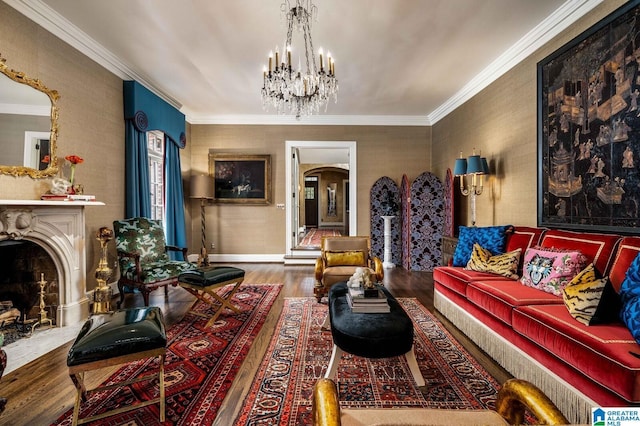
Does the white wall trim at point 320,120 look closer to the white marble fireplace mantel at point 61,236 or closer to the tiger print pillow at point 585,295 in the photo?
the white marble fireplace mantel at point 61,236

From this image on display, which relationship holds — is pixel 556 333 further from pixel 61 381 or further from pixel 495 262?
pixel 61 381

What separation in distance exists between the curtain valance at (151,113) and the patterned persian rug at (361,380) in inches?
149

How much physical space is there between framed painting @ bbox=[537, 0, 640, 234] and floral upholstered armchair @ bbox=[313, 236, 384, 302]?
2.01 meters

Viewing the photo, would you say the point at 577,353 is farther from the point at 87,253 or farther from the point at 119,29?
the point at 119,29

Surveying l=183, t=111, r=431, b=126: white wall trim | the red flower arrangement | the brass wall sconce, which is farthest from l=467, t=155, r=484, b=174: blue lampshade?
the red flower arrangement

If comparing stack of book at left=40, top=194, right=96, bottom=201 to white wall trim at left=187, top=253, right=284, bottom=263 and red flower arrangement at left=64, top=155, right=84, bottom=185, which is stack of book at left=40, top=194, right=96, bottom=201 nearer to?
red flower arrangement at left=64, top=155, right=84, bottom=185

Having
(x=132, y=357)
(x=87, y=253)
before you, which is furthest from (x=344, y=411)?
(x=87, y=253)

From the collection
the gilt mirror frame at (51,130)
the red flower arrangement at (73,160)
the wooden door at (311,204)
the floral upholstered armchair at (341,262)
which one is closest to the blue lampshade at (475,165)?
the floral upholstered armchair at (341,262)

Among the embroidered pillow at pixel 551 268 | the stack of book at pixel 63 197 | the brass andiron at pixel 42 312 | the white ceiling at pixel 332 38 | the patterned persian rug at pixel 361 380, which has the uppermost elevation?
the white ceiling at pixel 332 38

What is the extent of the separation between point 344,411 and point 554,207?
10.4 ft

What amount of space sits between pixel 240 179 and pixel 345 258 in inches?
139

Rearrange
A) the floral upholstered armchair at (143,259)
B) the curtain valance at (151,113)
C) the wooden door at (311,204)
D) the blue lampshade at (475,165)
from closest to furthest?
1. the floral upholstered armchair at (143,259)
2. the blue lampshade at (475,165)
3. the curtain valance at (151,113)
4. the wooden door at (311,204)

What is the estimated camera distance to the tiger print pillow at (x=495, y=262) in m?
2.80

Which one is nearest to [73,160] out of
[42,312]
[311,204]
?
[42,312]
